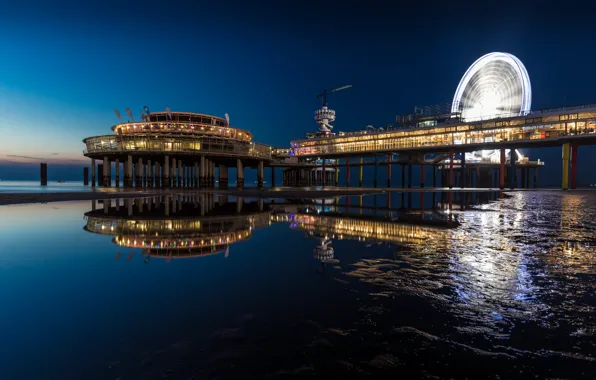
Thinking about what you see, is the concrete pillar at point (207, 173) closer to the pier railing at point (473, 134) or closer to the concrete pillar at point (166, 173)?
the concrete pillar at point (166, 173)

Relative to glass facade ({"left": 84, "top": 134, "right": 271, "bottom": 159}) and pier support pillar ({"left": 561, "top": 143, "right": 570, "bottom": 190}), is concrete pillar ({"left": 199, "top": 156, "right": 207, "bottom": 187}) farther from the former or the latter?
pier support pillar ({"left": 561, "top": 143, "right": 570, "bottom": 190})

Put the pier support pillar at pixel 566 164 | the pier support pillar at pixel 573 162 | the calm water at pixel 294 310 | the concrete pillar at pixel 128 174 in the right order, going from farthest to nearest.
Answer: the pier support pillar at pixel 566 164 → the pier support pillar at pixel 573 162 → the concrete pillar at pixel 128 174 → the calm water at pixel 294 310

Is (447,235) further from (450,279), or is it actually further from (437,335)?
(437,335)

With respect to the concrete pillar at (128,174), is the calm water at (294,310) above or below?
below

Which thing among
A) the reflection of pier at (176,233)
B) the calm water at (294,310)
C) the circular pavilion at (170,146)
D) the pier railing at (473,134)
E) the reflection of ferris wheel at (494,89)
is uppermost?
the reflection of ferris wheel at (494,89)

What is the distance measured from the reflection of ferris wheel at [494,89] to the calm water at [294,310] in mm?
82817

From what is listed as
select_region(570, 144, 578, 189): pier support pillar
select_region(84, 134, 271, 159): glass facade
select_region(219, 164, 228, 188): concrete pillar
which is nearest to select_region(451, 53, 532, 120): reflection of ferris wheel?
select_region(570, 144, 578, 189): pier support pillar

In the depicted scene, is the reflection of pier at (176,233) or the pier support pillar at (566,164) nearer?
the reflection of pier at (176,233)

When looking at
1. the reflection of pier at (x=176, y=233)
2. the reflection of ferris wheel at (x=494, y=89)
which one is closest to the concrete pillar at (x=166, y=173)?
the reflection of pier at (x=176, y=233)

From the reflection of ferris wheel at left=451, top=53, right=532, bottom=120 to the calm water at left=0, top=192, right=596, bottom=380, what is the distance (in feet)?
272

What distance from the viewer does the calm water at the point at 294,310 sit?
3203 mm

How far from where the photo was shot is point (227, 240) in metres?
10.3

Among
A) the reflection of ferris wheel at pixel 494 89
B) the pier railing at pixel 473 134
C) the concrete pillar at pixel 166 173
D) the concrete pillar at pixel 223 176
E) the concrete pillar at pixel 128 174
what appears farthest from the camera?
the reflection of ferris wheel at pixel 494 89

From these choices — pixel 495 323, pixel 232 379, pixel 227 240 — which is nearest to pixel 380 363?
pixel 232 379
